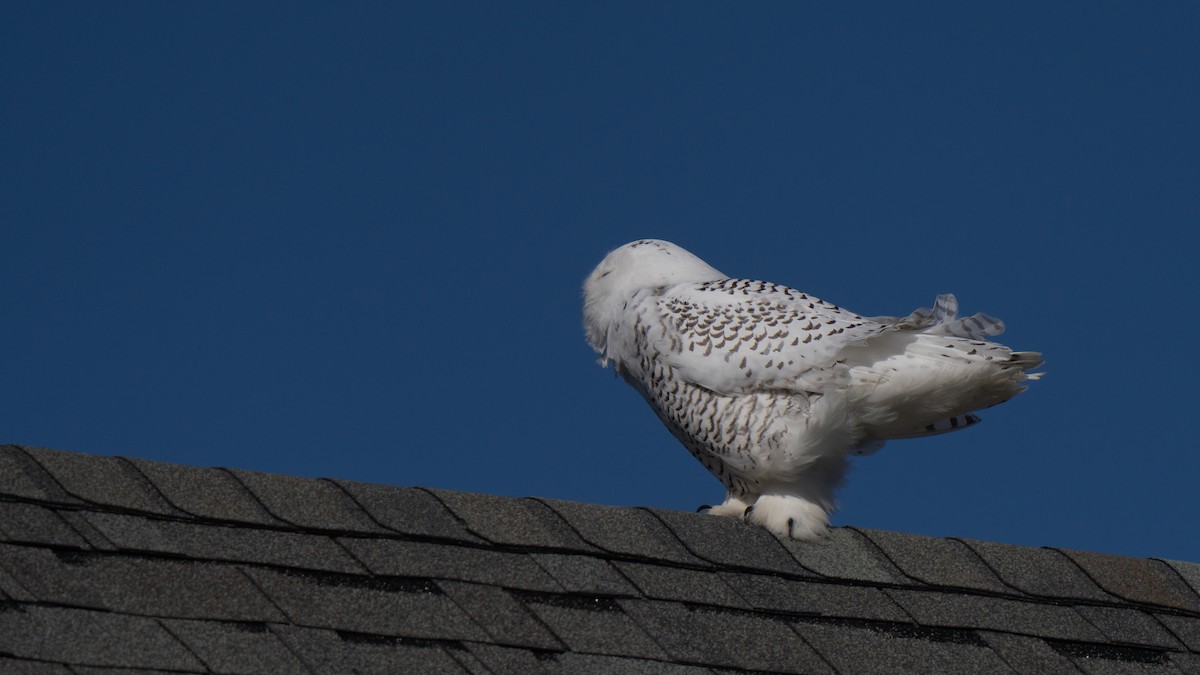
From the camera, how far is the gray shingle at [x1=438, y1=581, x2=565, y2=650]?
3379 mm

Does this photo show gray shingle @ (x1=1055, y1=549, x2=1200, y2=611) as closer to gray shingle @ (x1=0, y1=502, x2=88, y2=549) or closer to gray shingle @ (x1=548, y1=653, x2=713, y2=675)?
gray shingle @ (x1=548, y1=653, x2=713, y2=675)

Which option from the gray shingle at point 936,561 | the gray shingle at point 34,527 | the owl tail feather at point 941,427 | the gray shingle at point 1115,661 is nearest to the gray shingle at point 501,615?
the gray shingle at point 34,527

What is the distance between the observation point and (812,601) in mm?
3906

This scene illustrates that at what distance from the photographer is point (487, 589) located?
137 inches

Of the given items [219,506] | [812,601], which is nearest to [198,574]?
[219,506]

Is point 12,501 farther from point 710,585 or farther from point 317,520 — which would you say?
point 710,585

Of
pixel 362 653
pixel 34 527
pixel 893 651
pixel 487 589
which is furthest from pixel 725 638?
pixel 34 527

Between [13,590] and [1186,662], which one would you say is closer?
[13,590]

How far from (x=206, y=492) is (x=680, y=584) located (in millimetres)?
1097

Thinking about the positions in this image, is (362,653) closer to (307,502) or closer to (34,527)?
(307,502)

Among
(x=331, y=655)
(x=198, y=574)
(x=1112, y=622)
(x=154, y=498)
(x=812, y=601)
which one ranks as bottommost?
(x=1112, y=622)

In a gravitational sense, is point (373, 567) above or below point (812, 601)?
above

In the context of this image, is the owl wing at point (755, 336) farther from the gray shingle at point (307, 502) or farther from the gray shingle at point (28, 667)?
the gray shingle at point (28, 667)

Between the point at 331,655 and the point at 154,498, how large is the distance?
0.58 metres
